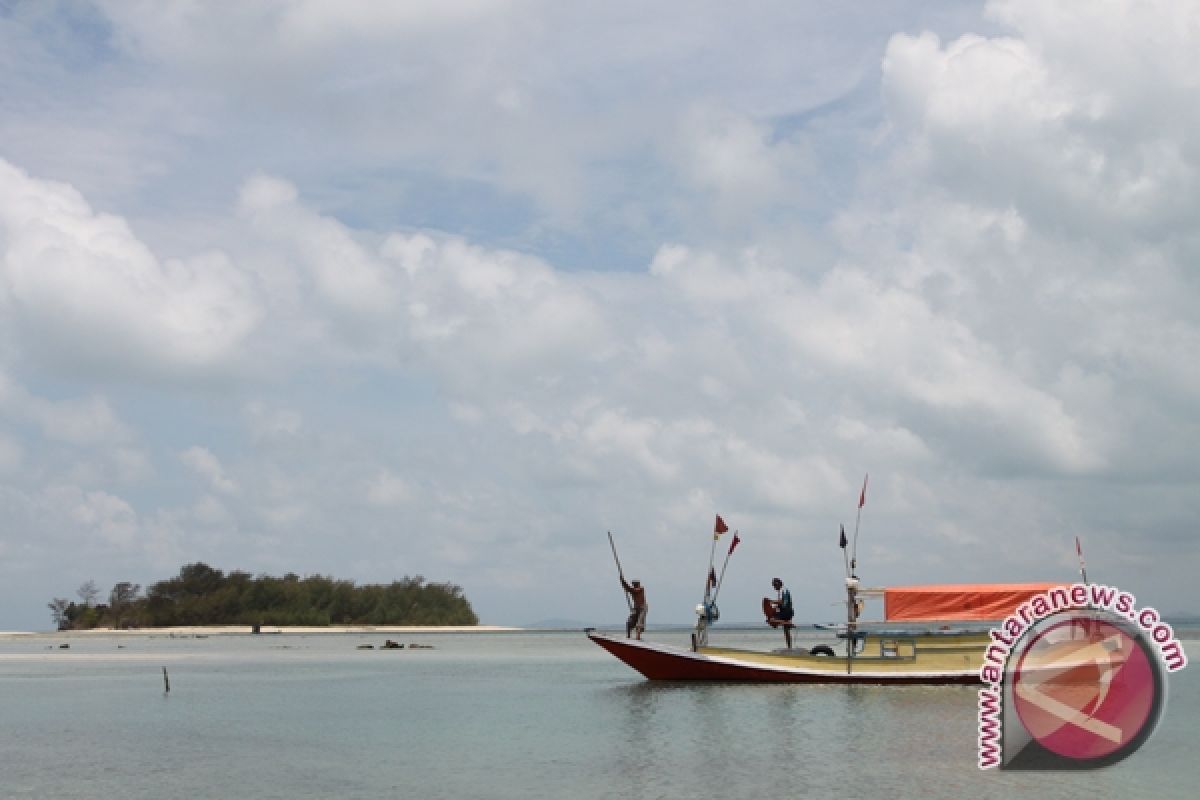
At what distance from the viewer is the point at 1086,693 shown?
106 ft

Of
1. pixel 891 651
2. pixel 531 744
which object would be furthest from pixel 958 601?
pixel 531 744

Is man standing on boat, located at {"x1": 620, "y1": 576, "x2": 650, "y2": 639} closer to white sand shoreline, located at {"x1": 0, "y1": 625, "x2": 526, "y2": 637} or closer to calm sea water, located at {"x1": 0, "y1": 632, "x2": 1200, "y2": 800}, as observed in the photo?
calm sea water, located at {"x1": 0, "y1": 632, "x2": 1200, "y2": 800}

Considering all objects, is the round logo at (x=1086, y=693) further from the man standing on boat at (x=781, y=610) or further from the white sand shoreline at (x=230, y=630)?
the white sand shoreline at (x=230, y=630)

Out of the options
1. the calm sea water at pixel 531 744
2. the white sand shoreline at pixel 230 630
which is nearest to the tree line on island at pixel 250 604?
the white sand shoreline at pixel 230 630

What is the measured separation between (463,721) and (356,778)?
10545 mm

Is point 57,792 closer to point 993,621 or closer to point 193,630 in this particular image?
point 993,621

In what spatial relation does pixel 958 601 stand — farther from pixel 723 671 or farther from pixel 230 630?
pixel 230 630

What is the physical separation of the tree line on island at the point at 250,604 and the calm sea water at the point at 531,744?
111609 mm

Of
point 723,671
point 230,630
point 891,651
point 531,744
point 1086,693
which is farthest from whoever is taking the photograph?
point 230,630

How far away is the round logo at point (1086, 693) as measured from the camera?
82.6 feet

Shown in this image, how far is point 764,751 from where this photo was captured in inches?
1059

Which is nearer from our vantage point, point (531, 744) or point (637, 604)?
point (531, 744)

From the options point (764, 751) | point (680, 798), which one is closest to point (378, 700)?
point (764, 751)

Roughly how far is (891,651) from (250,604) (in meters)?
134
